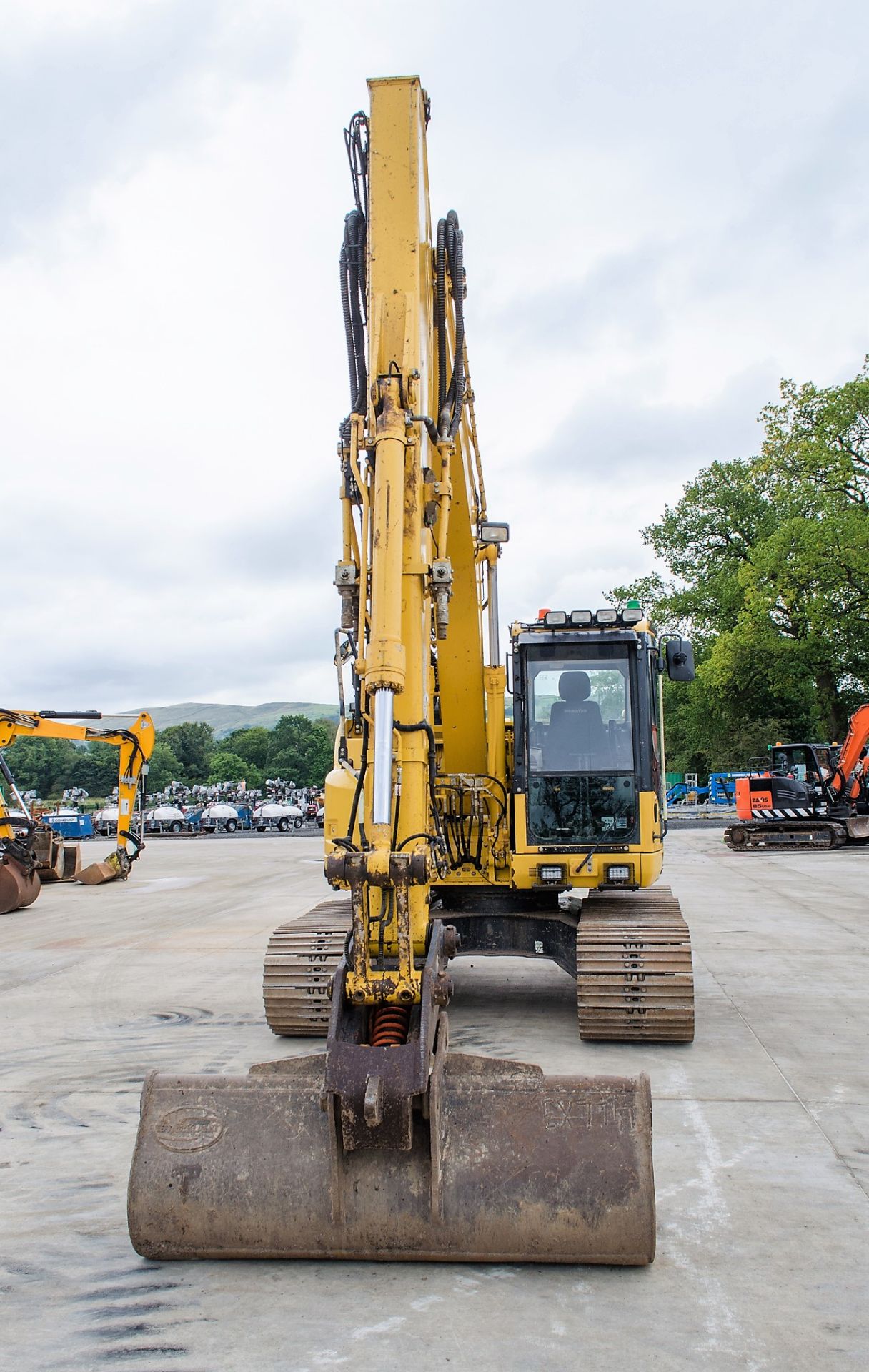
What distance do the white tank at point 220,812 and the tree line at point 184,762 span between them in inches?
2223

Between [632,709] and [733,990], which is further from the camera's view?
[733,990]

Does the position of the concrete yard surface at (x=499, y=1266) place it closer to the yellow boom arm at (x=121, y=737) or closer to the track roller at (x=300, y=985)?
the track roller at (x=300, y=985)

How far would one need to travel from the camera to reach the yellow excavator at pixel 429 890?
382 cm

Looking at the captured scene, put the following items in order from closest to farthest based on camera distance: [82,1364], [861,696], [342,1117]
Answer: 1. [82,1364]
2. [342,1117]
3. [861,696]

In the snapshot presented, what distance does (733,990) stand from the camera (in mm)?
8820

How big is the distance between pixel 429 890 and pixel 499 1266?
2.39 metres

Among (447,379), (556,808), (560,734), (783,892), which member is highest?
(447,379)

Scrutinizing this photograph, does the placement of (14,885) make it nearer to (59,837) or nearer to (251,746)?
(59,837)

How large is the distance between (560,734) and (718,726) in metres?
40.5

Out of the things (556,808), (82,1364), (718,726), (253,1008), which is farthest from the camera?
(718,726)

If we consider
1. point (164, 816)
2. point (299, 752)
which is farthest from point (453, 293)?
point (299, 752)

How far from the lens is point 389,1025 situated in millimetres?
4176

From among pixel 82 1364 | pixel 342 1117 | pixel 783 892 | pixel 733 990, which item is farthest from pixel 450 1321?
pixel 783 892

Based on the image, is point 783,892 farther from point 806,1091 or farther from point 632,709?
point 806,1091
